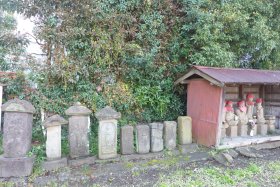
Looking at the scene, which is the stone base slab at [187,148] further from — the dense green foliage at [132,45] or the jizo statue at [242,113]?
the jizo statue at [242,113]

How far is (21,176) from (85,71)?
3130 millimetres

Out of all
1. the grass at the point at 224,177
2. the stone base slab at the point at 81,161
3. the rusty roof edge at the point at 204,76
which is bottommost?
the grass at the point at 224,177

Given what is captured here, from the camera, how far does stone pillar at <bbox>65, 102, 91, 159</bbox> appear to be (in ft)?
16.7

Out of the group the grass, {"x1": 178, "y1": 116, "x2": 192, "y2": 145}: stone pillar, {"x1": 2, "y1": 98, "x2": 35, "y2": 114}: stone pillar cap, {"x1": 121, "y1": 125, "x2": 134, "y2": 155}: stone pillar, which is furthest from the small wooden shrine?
{"x1": 2, "y1": 98, "x2": 35, "y2": 114}: stone pillar cap

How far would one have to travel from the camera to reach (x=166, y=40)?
781 cm

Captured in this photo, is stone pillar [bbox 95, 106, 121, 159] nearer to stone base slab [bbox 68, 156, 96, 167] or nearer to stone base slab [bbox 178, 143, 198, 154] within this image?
stone base slab [bbox 68, 156, 96, 167]

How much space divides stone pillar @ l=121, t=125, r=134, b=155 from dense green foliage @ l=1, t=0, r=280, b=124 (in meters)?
1.60

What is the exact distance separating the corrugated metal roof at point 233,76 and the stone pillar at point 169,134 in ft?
4.67

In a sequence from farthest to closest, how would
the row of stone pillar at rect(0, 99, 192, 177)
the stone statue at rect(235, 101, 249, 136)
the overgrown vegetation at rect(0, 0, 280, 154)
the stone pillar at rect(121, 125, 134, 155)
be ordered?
the stone statue at rect(235, 101, 249, 136) < the overgrown vegetation at rect(0, 0, 280, 154) < the stone pillar at rect(121, 125, 134, 155) < the row of stone pillar at rect(0, 99, 192, 177)

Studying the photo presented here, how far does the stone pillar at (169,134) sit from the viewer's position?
593 centimetres

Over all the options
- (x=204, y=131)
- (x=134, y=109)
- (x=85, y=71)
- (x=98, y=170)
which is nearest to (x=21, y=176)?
(x=98, y=170)

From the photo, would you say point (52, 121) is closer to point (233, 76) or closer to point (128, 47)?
point (128, 47)

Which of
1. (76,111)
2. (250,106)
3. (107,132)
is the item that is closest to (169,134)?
(107,132)

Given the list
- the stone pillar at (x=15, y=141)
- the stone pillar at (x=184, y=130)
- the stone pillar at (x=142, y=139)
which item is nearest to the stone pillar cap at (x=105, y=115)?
the stone pillar at (x=142, y=139)
